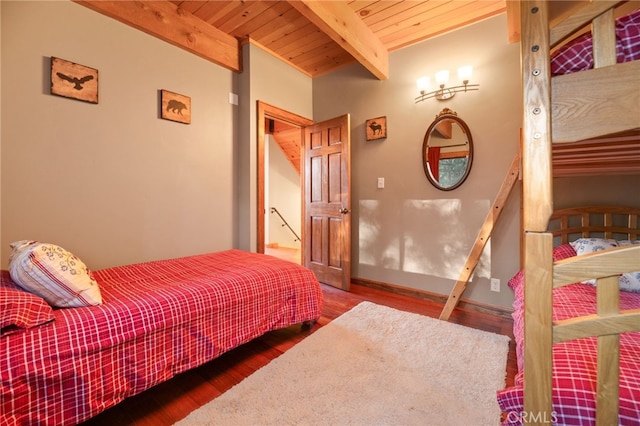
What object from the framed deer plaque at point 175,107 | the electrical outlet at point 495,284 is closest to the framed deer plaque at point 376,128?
the electrical outlet at point 495,284

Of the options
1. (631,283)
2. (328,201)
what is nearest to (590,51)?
(631,283)

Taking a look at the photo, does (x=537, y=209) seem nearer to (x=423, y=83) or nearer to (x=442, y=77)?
(x=442, y=77)

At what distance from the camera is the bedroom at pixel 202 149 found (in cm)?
188

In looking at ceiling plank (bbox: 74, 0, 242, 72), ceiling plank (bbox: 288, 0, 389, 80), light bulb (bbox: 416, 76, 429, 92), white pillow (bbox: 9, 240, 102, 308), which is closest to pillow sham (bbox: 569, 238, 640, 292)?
light bulb (bbox: 416, 76, 429, 92)

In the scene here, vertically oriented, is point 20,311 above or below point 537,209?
below

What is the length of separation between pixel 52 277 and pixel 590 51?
2.10 metres

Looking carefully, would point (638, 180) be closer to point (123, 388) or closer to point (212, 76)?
point (123, 388)

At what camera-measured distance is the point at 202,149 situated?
281cm

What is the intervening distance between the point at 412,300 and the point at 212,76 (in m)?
3.21

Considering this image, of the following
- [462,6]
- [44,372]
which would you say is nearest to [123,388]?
[44,372]

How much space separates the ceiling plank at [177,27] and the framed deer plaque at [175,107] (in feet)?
1.62

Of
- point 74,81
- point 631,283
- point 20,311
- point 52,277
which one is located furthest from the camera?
point 74,81

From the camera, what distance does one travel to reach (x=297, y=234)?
598cm

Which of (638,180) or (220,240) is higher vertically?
(638,180)
